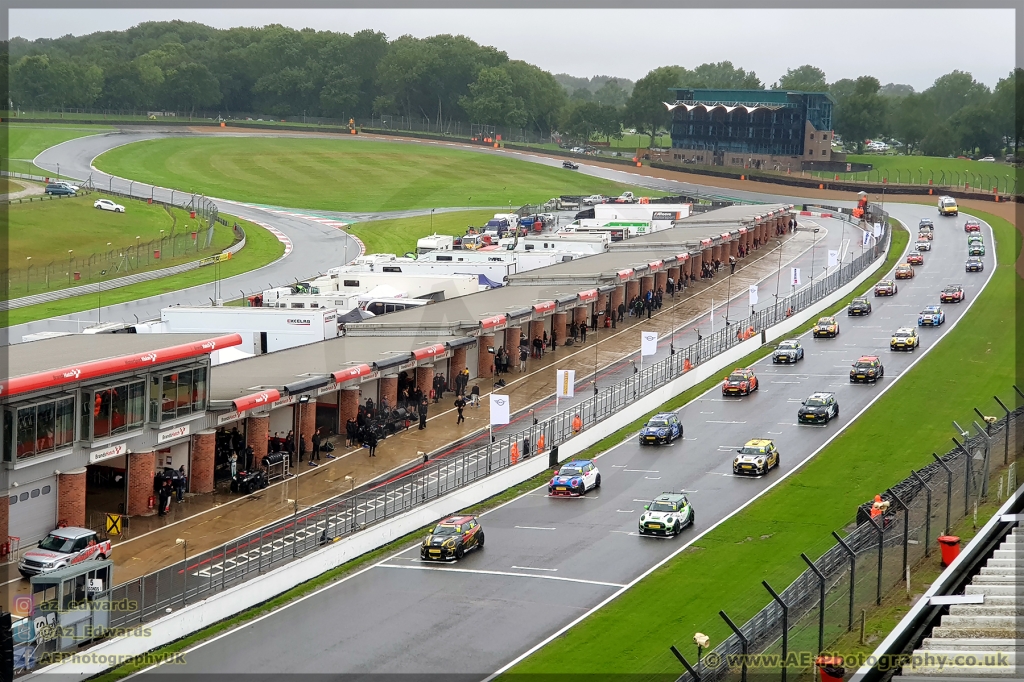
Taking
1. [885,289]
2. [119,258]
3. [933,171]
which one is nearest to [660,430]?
[885,289]

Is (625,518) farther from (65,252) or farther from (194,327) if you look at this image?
(65,252)

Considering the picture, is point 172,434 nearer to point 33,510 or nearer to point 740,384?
point 33,510

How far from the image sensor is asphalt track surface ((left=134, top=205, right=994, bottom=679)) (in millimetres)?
30297

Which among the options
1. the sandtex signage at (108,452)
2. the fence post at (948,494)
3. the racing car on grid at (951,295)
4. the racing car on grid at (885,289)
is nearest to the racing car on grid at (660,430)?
the fence post at (948,494)

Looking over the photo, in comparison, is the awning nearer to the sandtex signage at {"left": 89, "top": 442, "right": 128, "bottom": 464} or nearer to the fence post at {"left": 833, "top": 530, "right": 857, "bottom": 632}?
the sandtex signage at {"left": 89, "top": 442, "right": 128, "bottom": 464}

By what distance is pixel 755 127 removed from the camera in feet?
549

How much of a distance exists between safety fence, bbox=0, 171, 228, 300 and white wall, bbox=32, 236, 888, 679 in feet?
145

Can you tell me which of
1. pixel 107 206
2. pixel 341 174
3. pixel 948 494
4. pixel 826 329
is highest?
pixel 341 174

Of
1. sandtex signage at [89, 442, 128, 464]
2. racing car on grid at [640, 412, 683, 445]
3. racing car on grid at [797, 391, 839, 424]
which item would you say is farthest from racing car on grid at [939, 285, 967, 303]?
sandtex signage at [89, 442, 128, 464]

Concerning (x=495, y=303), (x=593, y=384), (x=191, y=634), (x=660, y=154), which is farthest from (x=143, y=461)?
(x=660, y=154)

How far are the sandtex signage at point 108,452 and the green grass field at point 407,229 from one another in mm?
71564

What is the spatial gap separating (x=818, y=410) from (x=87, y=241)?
6387 centimetres

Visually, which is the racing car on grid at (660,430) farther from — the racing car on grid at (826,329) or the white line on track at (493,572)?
the racing car on grid at (826,329)

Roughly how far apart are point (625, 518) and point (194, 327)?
970 inches
